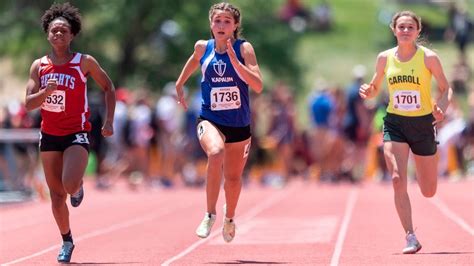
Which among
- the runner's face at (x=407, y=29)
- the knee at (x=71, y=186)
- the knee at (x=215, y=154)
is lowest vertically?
the knee at (x=71, y=186)

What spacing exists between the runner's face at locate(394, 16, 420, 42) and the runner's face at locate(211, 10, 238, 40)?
1.52 m

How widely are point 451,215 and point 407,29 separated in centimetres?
572

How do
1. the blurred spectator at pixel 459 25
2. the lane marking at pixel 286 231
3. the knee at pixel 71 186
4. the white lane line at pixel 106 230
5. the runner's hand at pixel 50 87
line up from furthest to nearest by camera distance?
the blurred spectator at pixel 459 25 < the lane marking at pixel 286 231 < the white lane line at pixel 106 230 < the knee at pixel 71 186 < the runner's hand at pixel 50 87

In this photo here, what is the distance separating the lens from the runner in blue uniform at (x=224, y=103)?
1170 centimetres

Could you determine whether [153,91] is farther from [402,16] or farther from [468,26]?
[402,16]

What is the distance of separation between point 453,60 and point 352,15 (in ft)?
36.1

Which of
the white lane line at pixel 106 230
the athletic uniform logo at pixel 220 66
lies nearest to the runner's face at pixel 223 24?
the athletic uniform logo at pixel 220 66

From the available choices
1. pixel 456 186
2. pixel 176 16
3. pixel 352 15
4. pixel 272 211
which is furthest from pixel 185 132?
pixel 352 15

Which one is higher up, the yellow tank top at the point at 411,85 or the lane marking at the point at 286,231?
the yellow tank top at the point at 411,85

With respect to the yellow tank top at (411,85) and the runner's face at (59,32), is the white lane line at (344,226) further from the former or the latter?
the runner's face at (59,32)

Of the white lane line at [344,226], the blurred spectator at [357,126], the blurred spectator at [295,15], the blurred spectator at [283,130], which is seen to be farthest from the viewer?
the blurred spectator at [295,15]

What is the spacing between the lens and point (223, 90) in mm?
11781

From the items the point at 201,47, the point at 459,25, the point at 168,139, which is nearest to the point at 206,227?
the point at 201,47

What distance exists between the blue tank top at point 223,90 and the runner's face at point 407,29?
1449 millimetres
